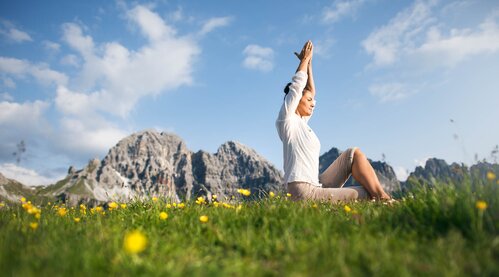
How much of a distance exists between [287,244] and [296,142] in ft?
13.9

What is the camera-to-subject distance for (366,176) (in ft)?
23.7

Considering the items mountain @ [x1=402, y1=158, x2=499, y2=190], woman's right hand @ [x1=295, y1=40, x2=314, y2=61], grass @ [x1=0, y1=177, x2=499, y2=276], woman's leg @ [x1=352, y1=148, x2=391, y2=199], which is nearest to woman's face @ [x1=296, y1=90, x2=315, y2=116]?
woman's right hand @ [x1=295, y1=40, x2=314, y2=61]

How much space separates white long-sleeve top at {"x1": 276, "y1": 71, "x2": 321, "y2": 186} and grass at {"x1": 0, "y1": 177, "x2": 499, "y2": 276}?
7.87 ft

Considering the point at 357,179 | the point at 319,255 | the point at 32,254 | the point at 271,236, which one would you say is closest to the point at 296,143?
the point at 357,179

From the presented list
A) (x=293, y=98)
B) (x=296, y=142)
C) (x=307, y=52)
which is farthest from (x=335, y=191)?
(x=307, y=52)

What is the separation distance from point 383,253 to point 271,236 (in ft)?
4.29

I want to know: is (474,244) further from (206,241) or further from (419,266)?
(206,241)

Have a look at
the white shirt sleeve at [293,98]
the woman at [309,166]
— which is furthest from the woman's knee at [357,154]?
the white shirt sleeve at [293,98]

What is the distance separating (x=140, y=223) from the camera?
508 cm

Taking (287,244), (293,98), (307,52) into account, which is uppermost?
(307,52)

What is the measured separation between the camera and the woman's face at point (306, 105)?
845 cm

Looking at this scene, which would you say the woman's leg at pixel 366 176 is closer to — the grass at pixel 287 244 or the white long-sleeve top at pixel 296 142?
the white long-sleeve top at pixel 296 142

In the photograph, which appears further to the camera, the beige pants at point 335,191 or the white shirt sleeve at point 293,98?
the white shirt sleeve at point 293,98

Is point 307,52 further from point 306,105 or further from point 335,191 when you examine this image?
point 335,191
